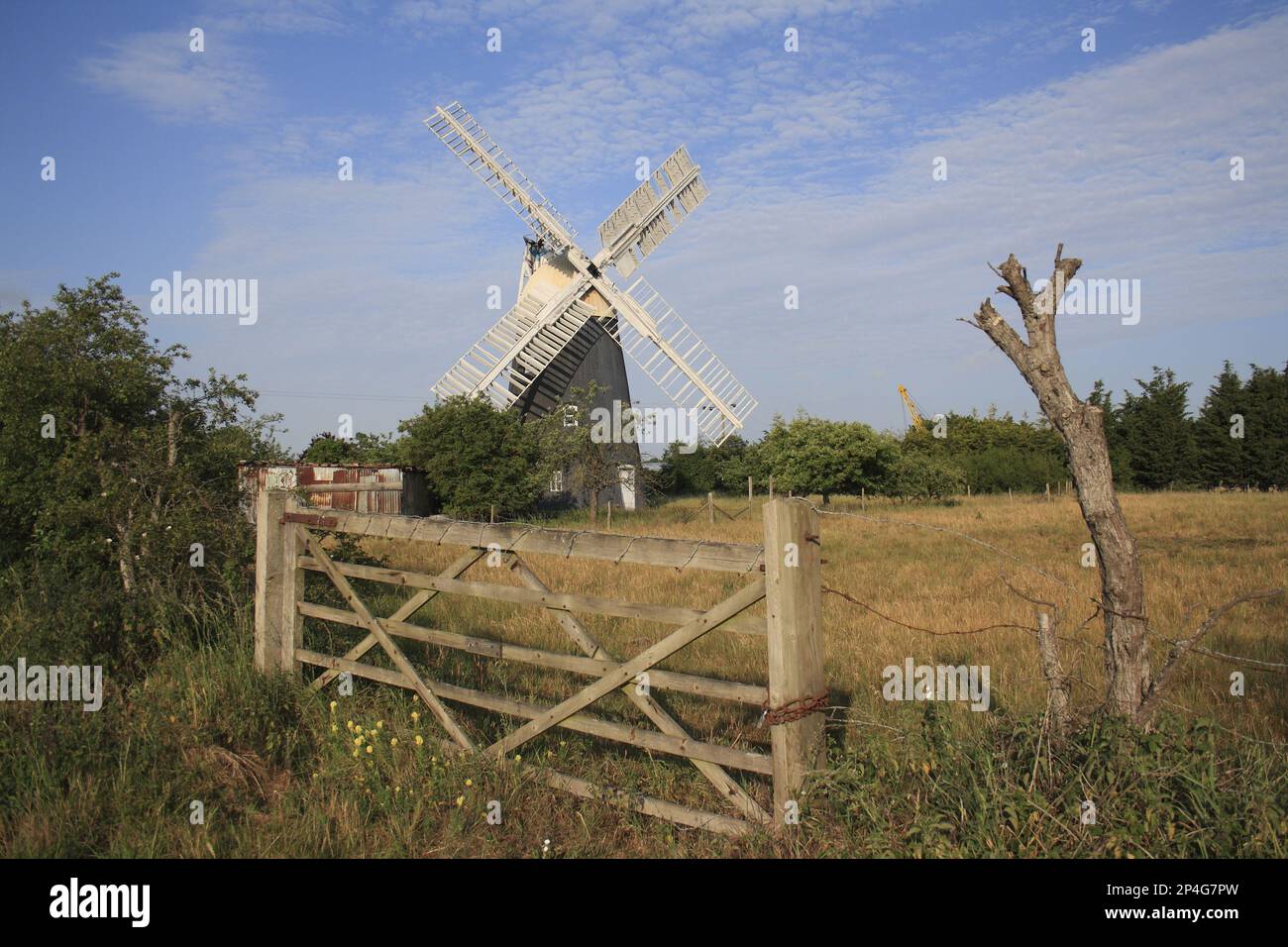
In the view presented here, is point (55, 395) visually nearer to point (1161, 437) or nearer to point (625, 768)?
point (625, 768)

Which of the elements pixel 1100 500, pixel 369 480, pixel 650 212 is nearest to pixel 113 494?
pixel 1100 500

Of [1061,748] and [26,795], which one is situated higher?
[1061,748]

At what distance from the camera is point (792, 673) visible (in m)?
3.58

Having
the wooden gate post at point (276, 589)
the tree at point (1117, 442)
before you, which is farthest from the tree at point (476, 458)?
the tree at point (1117, 442)

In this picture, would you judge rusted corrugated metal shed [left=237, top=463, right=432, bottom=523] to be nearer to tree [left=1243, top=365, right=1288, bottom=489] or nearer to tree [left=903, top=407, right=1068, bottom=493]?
tree [left=903, top=407, right=1068, bottom=493]

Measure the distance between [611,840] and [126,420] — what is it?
6.36 metres

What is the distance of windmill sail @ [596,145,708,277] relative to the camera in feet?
96.0

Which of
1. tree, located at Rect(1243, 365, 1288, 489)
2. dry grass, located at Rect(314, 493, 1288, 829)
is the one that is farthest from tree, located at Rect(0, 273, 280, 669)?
tree, located at Rect(1243, 365, 1288, 489)

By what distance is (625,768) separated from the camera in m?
4.59

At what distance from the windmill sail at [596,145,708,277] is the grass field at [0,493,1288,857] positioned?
2346 centimetres

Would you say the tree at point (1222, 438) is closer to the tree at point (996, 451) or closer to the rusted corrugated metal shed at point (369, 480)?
the tree at point (996, 451)

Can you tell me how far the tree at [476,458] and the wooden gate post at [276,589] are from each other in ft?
61.9
